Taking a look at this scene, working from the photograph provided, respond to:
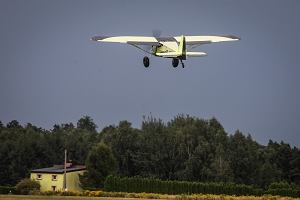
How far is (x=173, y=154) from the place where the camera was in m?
82.4

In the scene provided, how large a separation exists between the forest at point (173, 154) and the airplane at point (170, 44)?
20044 mm

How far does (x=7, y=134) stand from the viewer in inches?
3839

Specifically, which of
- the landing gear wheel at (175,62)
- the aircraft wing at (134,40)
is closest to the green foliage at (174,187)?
the aircraft wing at (134,40)

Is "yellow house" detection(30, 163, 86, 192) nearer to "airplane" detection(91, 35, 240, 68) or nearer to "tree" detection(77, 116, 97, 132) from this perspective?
"airplane" detection(91, 35, 240, 68)

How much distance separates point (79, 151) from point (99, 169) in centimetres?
1750

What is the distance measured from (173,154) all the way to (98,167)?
10875 millimetres

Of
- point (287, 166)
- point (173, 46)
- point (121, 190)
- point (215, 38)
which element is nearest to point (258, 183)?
point (287, 166)

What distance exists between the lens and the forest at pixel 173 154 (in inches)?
3123

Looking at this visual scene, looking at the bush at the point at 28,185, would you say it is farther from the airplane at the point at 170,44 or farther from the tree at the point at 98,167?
the airplane at the point at 170,44

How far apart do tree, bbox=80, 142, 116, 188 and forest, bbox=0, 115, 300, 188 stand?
284 centimetres

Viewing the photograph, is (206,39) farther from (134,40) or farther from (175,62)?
(175,62)

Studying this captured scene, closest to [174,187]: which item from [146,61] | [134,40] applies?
[134,40]

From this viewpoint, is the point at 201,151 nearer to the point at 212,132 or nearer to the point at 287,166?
the point at 212,132

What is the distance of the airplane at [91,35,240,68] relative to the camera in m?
51.3
